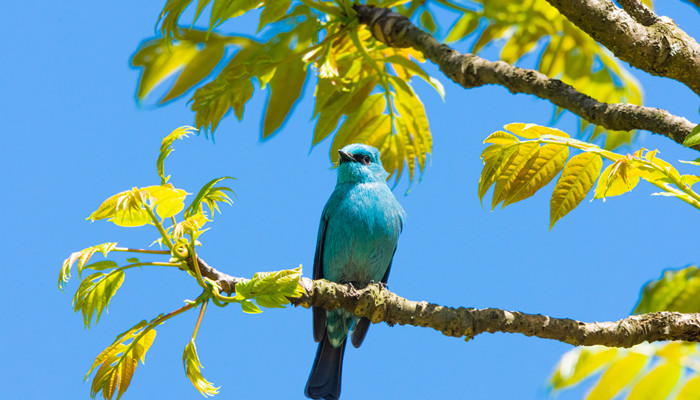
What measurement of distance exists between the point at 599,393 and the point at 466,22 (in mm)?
2625

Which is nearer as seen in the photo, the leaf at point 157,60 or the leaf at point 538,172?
the leaf at point 538,172

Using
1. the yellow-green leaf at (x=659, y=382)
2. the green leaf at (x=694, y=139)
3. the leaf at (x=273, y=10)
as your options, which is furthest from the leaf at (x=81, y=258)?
the yellow-green leaf at (x=659, y=382)

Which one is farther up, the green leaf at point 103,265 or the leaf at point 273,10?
the leaf at point 273,10

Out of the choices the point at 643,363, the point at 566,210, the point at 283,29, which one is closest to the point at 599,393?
the point at 643,363

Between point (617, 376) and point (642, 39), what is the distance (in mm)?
1783

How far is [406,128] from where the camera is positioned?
15.5 ft

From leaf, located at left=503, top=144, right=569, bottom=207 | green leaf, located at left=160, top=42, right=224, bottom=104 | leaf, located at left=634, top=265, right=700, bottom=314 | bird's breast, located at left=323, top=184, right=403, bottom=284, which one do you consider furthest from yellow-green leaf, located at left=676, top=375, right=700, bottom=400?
green leaf, located at left=160, top=42, right=224, bottom=104

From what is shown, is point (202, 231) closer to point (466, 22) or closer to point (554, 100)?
point (554, 100)

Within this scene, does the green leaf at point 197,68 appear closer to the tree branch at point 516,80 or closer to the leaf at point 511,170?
the tree branch at point 516,80

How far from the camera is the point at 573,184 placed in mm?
3078

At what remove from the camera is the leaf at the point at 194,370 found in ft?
9.67

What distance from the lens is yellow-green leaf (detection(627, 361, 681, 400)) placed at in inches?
139

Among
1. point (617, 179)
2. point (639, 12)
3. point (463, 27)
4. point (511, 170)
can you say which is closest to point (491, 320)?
point (511, 170)

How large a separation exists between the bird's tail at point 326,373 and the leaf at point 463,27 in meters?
2.47
